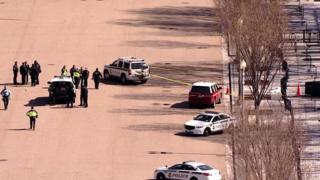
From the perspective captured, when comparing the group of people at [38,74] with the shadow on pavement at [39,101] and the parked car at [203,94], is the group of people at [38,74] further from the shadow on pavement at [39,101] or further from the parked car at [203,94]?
the parked car at [203,94]

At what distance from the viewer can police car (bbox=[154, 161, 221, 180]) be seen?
54.0 metres

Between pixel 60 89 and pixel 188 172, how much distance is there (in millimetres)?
18020

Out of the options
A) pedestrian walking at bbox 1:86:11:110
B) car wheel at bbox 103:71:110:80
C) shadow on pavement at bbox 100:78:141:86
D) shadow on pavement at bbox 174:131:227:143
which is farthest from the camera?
car wheel at bbox 103:71:110:80

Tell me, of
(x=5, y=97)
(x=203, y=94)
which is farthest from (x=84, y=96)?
(x=203, y=94)

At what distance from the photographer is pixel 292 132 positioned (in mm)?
43906

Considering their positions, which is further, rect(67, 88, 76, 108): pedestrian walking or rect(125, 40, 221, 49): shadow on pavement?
rect(125, 40, 221, 49): shadow on pavement

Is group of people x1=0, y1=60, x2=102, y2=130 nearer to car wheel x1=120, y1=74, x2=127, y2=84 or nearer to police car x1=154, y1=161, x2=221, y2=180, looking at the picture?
car wheel x1=120, y1=74, x2=127, y2=84

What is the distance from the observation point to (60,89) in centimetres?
7088

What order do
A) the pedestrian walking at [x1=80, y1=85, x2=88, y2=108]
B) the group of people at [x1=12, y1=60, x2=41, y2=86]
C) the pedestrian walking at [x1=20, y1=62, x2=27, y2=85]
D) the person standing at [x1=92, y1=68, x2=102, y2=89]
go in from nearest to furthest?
the pedestrian walking at [x1=80, y1=85, x2=88, y2=108] → the person standing at [x1=92, y1=68, x2=102, y2=89] → the group of people at [x1=12, y1=60, x2=41, y2=86] → the pedestrian walking at [x1=20, y1=62, x2=27, y2=85]

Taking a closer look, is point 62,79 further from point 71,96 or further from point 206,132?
point 206,132

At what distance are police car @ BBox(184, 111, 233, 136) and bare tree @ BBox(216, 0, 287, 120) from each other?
185cm

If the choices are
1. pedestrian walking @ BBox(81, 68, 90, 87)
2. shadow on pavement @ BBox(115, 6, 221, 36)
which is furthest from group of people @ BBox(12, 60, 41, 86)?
shadow on pavement @ BBox(115, 6, 221, 36)

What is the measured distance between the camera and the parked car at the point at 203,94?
70062 millimetres

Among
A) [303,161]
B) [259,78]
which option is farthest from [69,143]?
[303,161]
